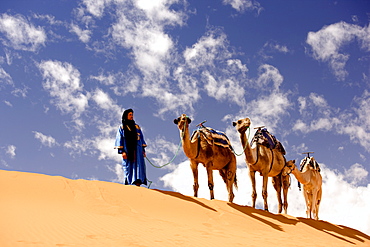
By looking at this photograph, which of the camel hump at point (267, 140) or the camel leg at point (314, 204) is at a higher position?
the camel hump at point (267, 140)

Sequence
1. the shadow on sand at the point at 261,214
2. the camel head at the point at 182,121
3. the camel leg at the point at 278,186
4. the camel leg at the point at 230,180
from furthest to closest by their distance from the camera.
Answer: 1. the camel leg at the point at 278,186
2. the camel leg at the point at 230,180
3. the camel head at the point at 182,121
4. the shadow on sand at the point at 261,214

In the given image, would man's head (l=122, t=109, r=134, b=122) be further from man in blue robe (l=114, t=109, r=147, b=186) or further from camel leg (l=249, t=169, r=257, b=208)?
camel leg (l=249, t=169, r=257, b=208)

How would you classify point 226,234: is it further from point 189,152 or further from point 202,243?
point 189,152

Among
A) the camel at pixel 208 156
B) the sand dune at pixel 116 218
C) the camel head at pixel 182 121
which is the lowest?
the sand dune at pixel 116 218

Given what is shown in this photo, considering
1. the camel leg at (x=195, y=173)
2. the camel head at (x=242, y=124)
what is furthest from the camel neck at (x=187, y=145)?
the camel head at (x=242, y=124)

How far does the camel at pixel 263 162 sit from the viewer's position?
43.1 ft

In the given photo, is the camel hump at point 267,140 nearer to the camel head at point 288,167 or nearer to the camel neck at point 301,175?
the camel head at point 288,167

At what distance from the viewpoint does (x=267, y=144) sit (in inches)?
569

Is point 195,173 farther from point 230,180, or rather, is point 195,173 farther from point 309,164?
point 309,164

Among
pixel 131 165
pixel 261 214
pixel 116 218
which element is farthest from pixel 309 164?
pixel 116 218

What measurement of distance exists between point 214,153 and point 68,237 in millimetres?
7963

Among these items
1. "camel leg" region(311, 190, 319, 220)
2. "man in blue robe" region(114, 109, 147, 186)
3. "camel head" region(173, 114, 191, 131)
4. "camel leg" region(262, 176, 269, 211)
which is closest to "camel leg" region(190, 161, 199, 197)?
"camel head" region(173, 114, 191, 131)

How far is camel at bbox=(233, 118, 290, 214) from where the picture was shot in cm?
1312

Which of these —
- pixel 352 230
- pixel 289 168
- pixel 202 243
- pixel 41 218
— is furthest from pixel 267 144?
pixel 41 218
